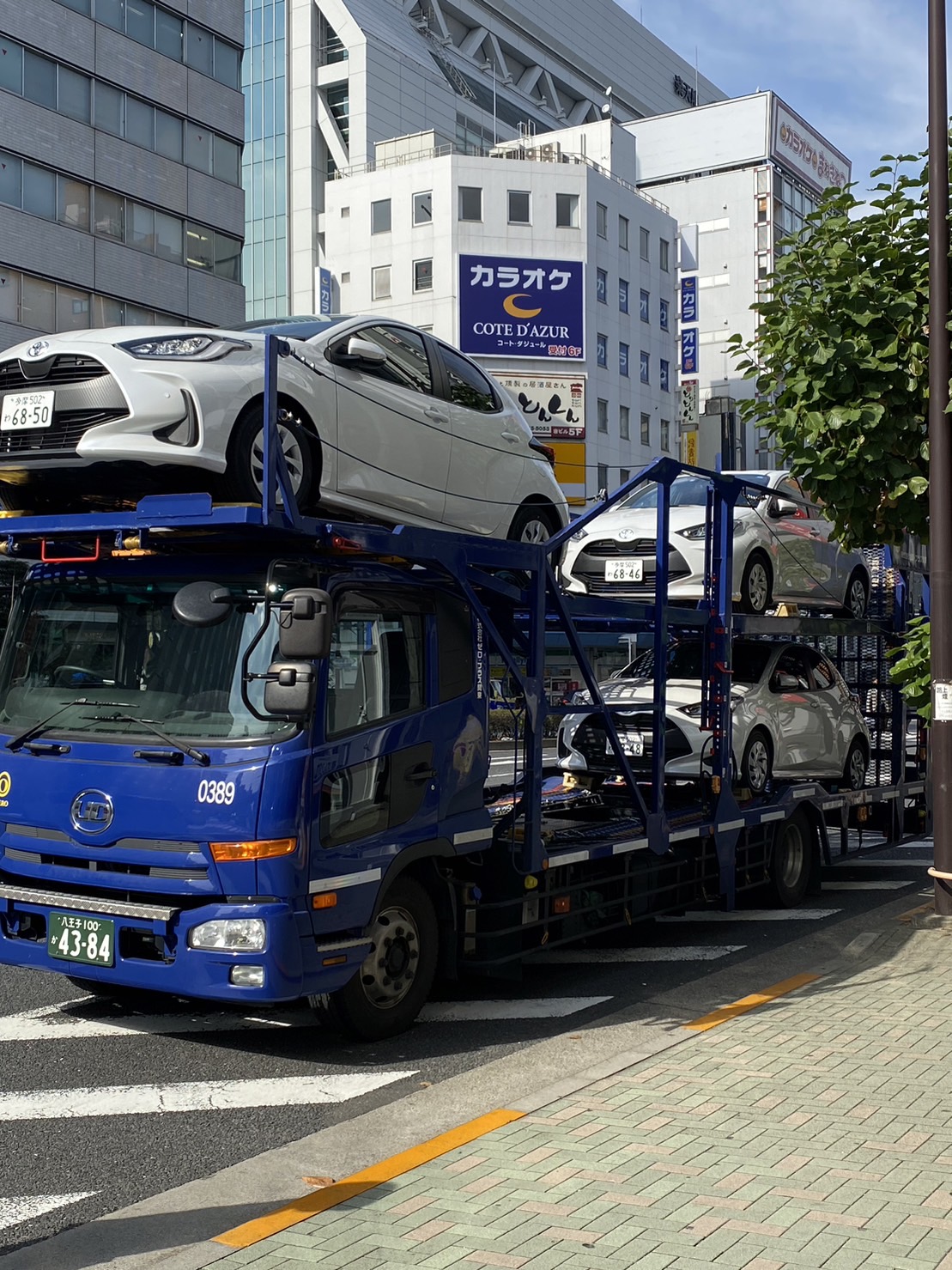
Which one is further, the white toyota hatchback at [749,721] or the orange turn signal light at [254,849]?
the white toyota hatchback at [749,721]

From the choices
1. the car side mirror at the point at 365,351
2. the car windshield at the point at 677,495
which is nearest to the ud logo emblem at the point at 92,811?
the car side mirror at the point at 365,351

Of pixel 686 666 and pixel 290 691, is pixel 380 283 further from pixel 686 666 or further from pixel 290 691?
pixel 290 691

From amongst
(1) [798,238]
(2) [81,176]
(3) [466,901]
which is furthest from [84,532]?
(2) [81,176]

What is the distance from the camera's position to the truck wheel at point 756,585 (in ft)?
33.4

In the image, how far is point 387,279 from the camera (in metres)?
61.4

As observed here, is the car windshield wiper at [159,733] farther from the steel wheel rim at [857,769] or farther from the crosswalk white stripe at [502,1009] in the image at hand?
the steel wheel rim at [857,769]

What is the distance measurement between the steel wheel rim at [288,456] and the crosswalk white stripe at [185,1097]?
2631mm

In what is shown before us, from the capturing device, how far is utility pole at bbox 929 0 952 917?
9.23 metres

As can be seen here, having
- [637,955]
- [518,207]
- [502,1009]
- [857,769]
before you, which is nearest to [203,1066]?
[502,1009]

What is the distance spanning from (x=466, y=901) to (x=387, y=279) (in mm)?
56717

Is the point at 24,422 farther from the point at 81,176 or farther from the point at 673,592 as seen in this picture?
the point at 81,176

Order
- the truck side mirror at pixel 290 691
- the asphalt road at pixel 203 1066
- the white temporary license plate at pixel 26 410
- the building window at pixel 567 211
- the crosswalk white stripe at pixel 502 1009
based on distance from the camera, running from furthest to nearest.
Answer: the building window at pixel 567 211 → the crosswalk white stripe at pixel 502 1009 → the white temporary license plate at pixel 26 410 → the truck side mirror at pixel 290 691 → the asphalt road at pixel 203 1066

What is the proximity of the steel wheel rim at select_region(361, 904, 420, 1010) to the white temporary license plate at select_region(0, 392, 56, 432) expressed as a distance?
2.71 meters

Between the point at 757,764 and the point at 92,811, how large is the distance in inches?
226
